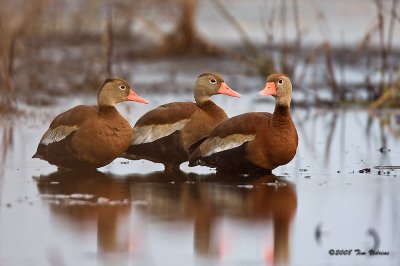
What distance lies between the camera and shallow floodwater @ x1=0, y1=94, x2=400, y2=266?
21.1ft

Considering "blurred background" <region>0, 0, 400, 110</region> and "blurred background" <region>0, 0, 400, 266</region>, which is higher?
"blurred background" <region>0, 0, 400, 110</region>

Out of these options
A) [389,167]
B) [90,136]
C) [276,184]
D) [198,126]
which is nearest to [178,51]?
[198,126]

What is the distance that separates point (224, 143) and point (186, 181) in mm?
446

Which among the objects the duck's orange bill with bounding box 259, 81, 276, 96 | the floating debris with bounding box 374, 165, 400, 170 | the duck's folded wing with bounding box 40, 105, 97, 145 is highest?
the duck's orange bill with bounding box 259, 81, 276, 96

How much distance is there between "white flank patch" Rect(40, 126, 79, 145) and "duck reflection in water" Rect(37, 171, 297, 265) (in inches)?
11.4

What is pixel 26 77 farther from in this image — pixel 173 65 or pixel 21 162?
pixel 21 162

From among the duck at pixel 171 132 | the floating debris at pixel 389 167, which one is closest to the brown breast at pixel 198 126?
the duck at pixel 171 132

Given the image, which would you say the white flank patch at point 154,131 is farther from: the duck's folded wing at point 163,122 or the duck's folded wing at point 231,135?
the duck's folded wing at point 231,135

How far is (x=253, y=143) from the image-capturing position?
8.98m

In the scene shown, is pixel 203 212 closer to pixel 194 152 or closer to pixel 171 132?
pixel 194 152

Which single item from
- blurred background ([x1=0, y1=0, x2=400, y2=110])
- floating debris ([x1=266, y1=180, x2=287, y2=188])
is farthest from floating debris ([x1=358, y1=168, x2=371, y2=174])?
blurred background ([x1=0, y1=0, x2=400, y2=110])

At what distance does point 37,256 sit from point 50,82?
32.0ft

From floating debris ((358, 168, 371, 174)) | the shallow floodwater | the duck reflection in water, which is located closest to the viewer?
the shallow floodwater

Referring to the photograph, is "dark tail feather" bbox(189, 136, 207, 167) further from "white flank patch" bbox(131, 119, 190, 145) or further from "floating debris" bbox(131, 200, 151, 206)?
"floating debris" bbox(131, 200, 151, 206)
